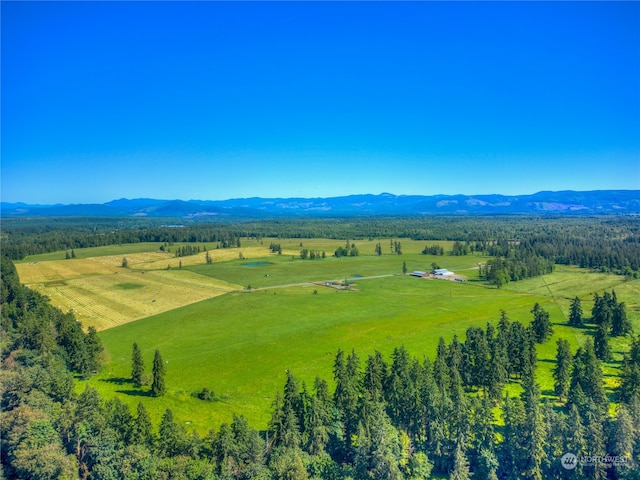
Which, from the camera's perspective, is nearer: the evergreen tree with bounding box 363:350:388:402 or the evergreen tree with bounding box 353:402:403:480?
the evergreen tree with bounding box 353:402:403:480

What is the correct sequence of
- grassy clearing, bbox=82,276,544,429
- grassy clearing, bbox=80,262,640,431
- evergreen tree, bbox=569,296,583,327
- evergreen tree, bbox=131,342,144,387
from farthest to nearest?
evergreen tree, bbox=569,296,583,327 → evergreen tree, bbox=131,342,144,387 → grassy clearing, bbox=82,276,544,429 → grassy clearing, bbox=80,262,640,431

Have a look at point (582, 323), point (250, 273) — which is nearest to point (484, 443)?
point (582, 323)

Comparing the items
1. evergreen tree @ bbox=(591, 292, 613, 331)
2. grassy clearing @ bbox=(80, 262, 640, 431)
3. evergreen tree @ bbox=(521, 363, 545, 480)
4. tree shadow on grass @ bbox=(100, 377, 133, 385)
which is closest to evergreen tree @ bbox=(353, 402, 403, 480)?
evergreen tree @ bbox=(521, 363, 545, 480)

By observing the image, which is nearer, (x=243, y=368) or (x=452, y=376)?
(x=452, y=376)

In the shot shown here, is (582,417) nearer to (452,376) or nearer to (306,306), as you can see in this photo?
(452,376)

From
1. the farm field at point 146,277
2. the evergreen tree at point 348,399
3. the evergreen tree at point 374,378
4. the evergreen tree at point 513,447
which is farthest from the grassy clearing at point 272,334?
the evergreen tree at point 513,447

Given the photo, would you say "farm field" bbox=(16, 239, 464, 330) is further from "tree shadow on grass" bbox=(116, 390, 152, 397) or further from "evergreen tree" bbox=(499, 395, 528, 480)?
"evergreen tree" bbox=(499, 395, 528, 480)
